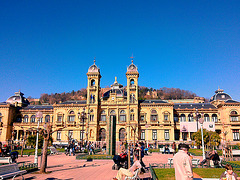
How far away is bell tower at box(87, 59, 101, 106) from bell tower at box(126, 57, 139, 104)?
866cm

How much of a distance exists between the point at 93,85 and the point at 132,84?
36.8 feet

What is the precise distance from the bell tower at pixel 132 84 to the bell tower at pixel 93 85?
866 centimetres

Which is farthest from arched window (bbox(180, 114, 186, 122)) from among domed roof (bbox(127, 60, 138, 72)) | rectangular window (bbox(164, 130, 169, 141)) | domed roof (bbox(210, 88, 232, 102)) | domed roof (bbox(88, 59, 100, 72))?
domed roof (bbox(88, 59, 100, 72))

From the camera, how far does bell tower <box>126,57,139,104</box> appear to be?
5683 cm

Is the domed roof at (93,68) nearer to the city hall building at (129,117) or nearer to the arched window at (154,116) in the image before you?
the city hall building at (129,117)

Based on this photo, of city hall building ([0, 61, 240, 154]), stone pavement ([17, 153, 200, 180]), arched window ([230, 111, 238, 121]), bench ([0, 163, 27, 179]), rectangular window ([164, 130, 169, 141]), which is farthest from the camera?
rectangular window ([164, 130, 169, 141])

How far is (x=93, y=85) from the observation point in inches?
2324

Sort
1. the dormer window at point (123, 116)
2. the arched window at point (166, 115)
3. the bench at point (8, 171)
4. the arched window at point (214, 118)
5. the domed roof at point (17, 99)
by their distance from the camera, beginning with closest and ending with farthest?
1. the bench at point (8, 171)
2. the arched window at point (166, 115)
3. the dormer window at point (123, 116)
4. the arched window at point (214, 118)
5. the domed roof at point (17, 99)

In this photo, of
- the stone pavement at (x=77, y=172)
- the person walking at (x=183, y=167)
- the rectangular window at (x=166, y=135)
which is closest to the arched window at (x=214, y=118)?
the rectangular window at (x=166, y=135)

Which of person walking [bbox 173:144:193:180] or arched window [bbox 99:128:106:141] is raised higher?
person walking [bbox 173:144:193:180]

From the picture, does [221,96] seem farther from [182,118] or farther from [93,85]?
[93,85]

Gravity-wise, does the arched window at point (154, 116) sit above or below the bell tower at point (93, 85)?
below

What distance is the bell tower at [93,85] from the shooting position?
187ft

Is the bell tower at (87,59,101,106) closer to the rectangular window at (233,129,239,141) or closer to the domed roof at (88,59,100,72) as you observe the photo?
the domed roof at (88,59,100,72)
